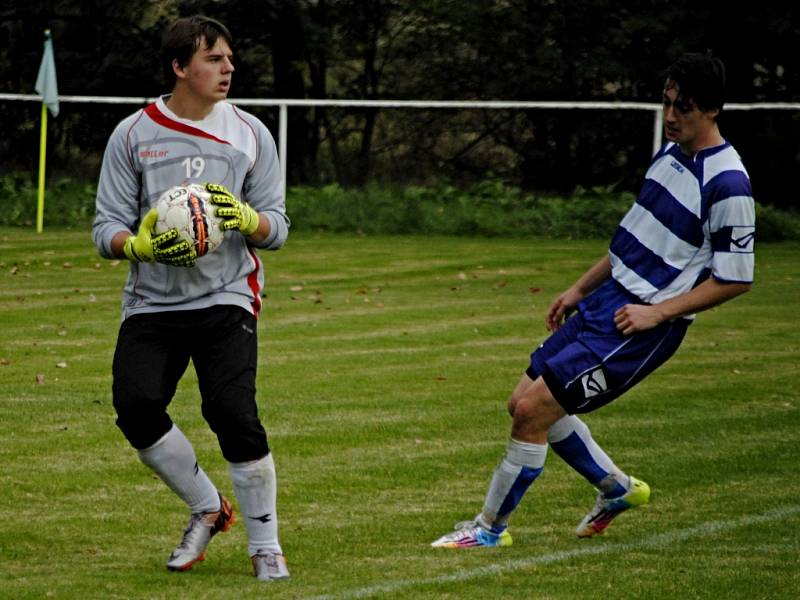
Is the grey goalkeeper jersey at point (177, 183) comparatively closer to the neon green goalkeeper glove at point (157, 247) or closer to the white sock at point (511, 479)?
the neon green goalkeeper glove at point (157, 247)

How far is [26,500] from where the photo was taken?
7.30m

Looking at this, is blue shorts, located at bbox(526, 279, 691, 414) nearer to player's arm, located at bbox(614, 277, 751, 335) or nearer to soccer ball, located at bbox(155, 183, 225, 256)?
player's arm, located at bbox(614, 277, 751, 335)

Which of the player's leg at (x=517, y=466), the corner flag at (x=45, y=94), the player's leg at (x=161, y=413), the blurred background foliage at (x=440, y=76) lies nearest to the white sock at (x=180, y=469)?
the player's leg at (x=161, y=413)

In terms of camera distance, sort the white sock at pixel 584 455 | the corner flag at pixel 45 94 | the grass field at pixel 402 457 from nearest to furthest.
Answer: the grass field at pixel 402 457, the white sock at pixel 584 455, the corner flag at pixel 45 94

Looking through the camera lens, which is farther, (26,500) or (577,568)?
(26,500)

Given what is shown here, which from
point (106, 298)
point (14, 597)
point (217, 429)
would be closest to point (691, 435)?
point (217, 429)

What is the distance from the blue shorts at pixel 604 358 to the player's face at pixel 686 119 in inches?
25.5

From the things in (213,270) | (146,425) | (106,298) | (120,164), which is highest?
(120,164)

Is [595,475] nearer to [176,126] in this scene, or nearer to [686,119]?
[686,119]

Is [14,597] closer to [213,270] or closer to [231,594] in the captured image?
[231,594]

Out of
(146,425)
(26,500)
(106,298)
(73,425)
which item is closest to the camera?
(146,425)

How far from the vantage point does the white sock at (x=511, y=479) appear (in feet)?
20.9

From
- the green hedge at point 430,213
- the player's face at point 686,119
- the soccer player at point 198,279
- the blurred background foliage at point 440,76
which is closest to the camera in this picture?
the soccer player at point 198,279

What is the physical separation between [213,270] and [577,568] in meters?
1.77
